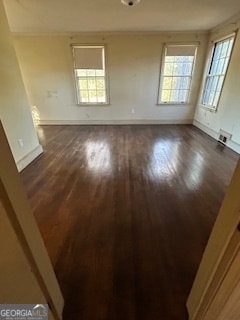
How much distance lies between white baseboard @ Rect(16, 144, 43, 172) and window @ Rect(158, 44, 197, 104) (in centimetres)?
A: 394

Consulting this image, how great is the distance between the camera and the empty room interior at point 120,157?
79 cm

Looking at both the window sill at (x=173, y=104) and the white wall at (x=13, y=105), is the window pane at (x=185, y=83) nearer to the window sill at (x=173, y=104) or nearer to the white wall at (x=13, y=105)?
the window sill at (x=173, y=104)

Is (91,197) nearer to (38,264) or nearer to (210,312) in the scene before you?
(38,264)

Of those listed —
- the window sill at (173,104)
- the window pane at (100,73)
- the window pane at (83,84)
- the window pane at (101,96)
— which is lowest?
the window sill at (173,104)

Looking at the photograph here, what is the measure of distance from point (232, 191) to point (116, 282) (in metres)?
1.07

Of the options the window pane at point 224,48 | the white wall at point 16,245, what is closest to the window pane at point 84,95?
the window pane at point 224,48

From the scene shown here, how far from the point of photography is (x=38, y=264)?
2.52 ft

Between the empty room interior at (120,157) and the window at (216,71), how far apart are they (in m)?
0.04

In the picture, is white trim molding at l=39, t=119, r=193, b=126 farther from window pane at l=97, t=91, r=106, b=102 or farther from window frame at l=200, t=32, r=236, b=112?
window frame at l=200, t=32, r=236, b=112

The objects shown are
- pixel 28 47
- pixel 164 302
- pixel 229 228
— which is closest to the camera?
pixel 229 228

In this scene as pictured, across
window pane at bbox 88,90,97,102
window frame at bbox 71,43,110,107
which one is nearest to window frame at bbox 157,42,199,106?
window frame at bbox 71,43,110,107

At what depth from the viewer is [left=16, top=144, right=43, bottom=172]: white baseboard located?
284 cm

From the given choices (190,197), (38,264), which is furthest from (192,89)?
(38,264)

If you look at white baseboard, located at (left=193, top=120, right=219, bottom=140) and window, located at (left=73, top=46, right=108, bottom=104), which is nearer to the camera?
white baseboard, located at (left=193, top=120, right=219, bottom=140)
